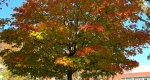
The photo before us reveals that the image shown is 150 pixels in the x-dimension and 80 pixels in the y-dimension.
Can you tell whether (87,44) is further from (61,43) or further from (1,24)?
(1,24)

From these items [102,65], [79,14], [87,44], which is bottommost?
[102,65]

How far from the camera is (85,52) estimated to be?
69.7 feet

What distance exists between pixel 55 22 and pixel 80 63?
9.21ft

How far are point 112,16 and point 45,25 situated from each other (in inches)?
156

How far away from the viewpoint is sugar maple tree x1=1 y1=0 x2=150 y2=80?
21.8 metres

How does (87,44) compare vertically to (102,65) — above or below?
above

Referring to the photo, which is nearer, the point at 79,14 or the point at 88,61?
the point at 88,61

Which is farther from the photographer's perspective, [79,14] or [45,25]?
[79,14]

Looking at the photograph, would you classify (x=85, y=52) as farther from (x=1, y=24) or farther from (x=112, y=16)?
(x=1, y=24)

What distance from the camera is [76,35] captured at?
75.9 feet

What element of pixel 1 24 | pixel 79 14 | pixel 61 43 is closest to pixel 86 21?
pixel 79 14

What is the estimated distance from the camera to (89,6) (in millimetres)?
22312

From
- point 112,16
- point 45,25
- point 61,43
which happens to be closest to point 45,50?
point 61,43

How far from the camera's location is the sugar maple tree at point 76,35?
71.4ft
